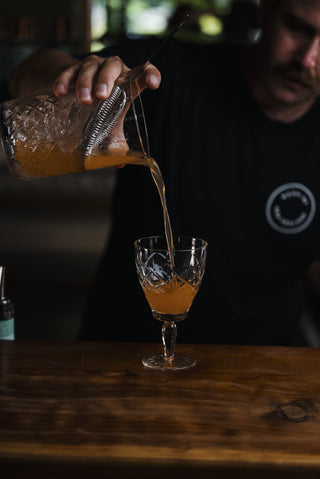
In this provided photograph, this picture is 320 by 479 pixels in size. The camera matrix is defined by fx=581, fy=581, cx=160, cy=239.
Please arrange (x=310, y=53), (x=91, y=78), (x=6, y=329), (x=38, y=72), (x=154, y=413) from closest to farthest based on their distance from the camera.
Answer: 1. (x=154, y=413)
2. (x=91, y=78)
3. (x=6, y=329)
4. (x=38, y=72)
5. (x=310, y=53)

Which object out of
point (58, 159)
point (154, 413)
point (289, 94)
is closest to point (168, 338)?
point (154, 413)

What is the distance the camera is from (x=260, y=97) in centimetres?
160

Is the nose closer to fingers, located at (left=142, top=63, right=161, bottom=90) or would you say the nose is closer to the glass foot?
fingers, located at (left=142, top=63, right=161, bottom=90)

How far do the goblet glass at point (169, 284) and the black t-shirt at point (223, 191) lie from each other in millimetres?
612

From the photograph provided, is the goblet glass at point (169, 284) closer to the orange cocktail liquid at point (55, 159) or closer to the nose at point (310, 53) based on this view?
the orange cocktail liquid at point (55, 159)

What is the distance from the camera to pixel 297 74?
1.52 metres

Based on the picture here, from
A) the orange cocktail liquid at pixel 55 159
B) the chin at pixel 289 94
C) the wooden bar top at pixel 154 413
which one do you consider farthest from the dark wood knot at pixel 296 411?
the chin at pixel 289 94

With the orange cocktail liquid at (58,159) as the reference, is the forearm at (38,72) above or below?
above

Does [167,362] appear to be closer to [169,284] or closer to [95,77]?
[169,284]

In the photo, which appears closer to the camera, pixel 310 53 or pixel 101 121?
pixel 101 121

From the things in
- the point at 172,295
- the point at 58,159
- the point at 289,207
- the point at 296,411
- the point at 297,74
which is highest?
the point at 297,74

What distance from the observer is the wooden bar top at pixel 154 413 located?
2.13 ft

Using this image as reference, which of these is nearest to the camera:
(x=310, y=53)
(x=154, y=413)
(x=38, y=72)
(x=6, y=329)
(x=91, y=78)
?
(x=154, y=413)

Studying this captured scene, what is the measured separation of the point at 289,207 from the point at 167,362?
0.81 metres
